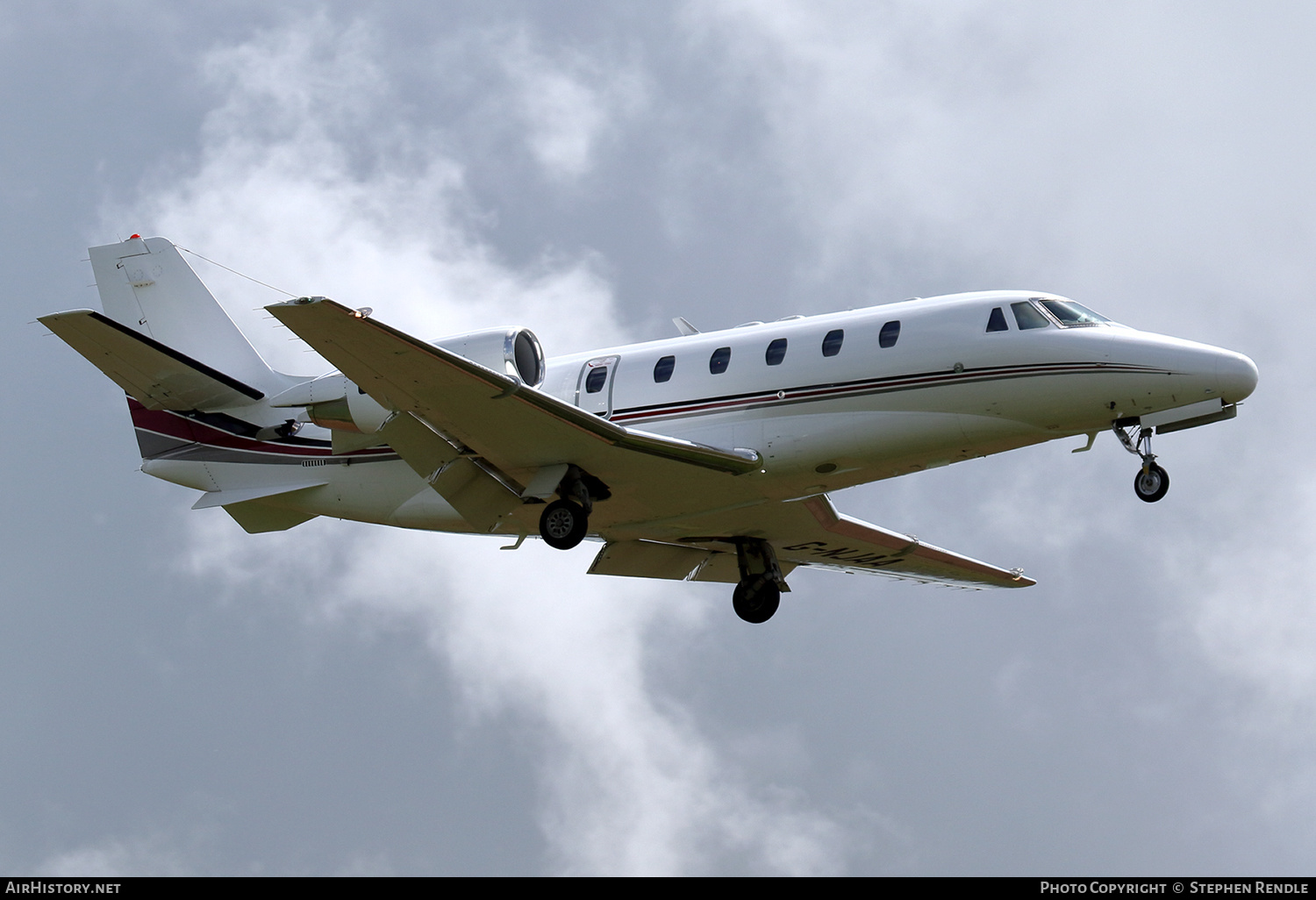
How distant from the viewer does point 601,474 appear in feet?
70.4

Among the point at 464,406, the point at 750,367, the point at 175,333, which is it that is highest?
the point at 175,333

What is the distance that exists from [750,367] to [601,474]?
2.67 metres

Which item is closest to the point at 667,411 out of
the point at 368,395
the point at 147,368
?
the point at 368,395

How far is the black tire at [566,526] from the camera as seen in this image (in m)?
21.3

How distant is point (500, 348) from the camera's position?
20750 millimetres

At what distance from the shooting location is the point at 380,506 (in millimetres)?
23953

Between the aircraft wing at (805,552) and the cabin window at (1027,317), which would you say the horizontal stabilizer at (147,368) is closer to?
the aircraft wing at (805,552)

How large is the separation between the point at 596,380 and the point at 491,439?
2.44 meters

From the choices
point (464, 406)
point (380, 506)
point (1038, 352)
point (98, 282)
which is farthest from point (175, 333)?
point (1038, 352)

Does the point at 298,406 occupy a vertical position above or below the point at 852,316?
below
